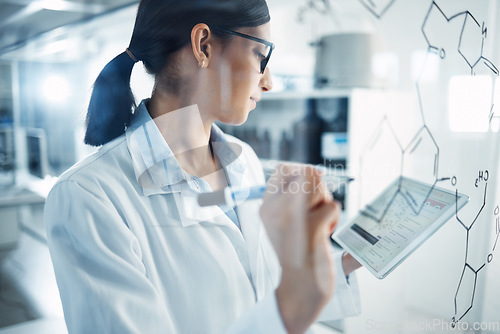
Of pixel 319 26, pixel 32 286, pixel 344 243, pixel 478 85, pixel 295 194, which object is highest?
pixel 319 26

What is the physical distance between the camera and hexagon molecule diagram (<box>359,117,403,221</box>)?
75 cm

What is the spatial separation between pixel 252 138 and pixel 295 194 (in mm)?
379

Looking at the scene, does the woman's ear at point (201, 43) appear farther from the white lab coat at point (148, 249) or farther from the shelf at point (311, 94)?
the shelf at point (311, 94)

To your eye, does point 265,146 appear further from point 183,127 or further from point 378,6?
point 378,6

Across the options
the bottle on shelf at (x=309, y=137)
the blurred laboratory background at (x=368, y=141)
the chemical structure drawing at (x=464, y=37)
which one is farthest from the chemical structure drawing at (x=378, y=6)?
the bottle on shelf at (x=309, y=137)

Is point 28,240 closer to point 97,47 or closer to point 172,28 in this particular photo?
point 97,47

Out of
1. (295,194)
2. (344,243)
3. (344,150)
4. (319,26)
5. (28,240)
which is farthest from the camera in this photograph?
(319,26)

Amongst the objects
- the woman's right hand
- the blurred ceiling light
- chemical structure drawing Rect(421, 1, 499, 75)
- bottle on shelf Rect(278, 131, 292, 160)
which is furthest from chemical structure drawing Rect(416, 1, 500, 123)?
the blurred ceiling light

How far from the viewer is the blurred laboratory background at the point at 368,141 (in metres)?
0.71

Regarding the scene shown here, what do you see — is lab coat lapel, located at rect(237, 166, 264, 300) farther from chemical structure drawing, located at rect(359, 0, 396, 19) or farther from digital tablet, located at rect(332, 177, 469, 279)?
chemical structure drawing, located at rect(359, 0, 396, 19)

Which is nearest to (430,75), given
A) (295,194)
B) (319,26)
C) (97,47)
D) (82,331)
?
(319,26)

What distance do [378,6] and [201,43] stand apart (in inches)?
22.9

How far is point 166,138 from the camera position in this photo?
558 mm

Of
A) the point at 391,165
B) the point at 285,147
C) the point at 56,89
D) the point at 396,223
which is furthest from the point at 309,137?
the point at 56,89
